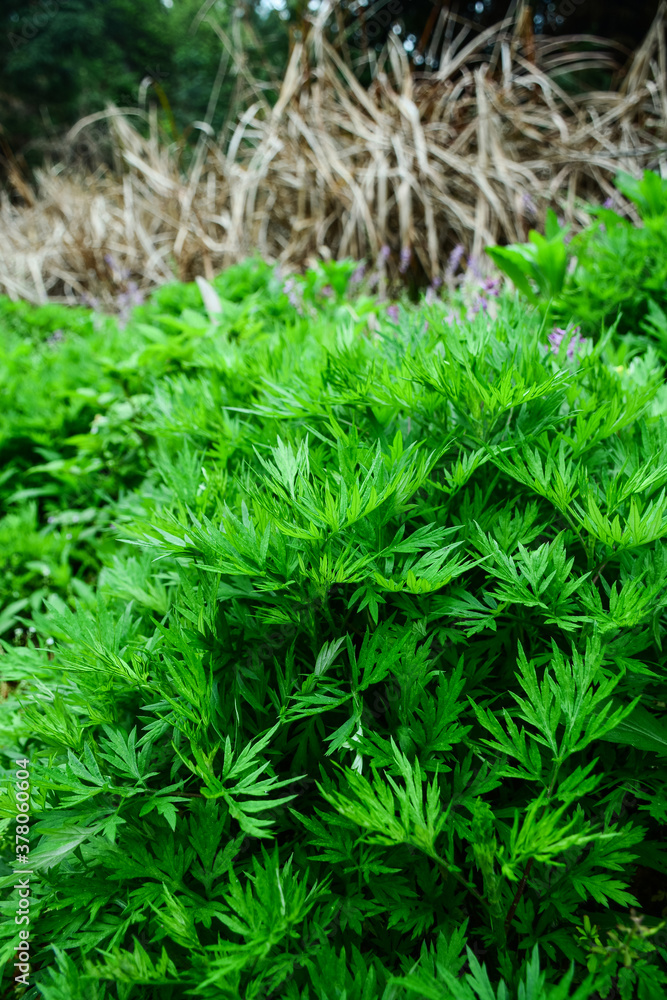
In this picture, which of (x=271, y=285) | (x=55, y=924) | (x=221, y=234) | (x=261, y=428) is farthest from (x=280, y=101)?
(x=55, y=924)

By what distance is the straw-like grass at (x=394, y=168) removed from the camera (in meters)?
4.41

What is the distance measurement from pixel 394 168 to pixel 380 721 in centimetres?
479

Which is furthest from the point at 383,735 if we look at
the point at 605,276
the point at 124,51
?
the point at 124,51

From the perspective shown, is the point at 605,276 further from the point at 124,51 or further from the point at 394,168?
the point at 124,51

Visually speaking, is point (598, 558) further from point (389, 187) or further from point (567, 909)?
point (389, 187)

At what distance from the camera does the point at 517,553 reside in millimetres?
1021

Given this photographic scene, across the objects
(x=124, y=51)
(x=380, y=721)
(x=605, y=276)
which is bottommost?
(x=380, y=721)

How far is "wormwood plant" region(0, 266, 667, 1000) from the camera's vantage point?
0.71m

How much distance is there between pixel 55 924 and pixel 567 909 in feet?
2.19

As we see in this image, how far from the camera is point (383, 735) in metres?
0.91

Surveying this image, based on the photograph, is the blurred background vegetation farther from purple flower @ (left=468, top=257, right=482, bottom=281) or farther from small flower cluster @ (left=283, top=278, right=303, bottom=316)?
small flower cluster @ (left=283, top=278, right=303, bottom=316)

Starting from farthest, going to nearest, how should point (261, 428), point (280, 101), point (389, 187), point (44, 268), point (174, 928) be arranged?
1. point (44, 268)
2. point (280, 101)
3. point (389, 187)
4. point (261, 428)
5. point (174, 928)

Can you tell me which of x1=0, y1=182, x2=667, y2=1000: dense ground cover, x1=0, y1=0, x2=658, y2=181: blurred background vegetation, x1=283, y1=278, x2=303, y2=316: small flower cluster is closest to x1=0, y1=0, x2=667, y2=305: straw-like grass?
x1=283, y1=278, x2=303, y2=316: small flower cluster

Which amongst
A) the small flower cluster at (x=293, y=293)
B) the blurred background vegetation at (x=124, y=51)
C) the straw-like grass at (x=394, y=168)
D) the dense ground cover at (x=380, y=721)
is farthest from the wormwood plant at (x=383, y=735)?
the blurred background vegetation at (x=124, y=51)
